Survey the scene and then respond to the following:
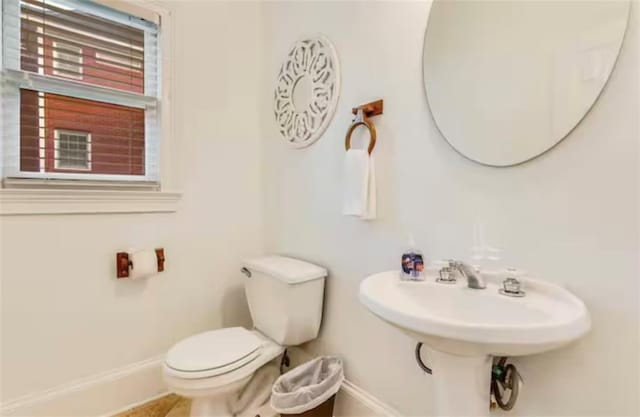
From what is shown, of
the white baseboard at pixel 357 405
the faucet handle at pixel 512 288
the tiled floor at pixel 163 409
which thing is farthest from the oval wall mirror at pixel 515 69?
the tiled floor at pixel 163 409

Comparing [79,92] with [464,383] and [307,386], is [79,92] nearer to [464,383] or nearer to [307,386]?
[307,386]

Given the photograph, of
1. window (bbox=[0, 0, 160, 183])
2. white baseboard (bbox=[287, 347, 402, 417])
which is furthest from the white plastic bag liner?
window (bbox=[0, 0, 160, 183])

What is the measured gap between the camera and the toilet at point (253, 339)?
1328 mm

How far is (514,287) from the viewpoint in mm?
937

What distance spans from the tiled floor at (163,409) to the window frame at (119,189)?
977 mm

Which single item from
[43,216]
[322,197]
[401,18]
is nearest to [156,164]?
[43,216]

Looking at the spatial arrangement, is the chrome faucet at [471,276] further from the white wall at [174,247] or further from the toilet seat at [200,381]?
the white wall at [174,247]

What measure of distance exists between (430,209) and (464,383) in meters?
0.56

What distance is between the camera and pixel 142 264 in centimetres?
162

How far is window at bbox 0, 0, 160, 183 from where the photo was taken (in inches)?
55.1

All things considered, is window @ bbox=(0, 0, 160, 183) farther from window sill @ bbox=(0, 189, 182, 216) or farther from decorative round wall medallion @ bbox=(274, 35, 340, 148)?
decorative round wall medallion @ bbox=(274, 35, 340, 148)

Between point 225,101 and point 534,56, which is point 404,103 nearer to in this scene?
point 534,56

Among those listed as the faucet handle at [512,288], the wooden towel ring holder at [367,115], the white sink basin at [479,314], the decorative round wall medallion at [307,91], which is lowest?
the white sink basin at [479,314]

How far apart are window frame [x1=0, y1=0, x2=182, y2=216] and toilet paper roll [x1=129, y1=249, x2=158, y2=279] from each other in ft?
0.71
